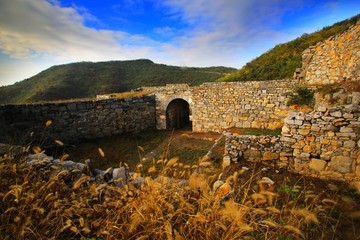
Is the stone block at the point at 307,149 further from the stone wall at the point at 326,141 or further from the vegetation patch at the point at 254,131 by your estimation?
the vegetation patch at the point at 254,131

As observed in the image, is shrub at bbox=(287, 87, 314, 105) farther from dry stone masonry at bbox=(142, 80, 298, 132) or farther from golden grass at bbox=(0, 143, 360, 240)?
golden grass at bbox=(0, 143, 360, 240)

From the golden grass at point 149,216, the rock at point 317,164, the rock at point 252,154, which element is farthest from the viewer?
the rock at point 252,154

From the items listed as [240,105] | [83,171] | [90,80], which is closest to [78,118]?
[83,171]

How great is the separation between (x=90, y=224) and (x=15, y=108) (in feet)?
27.8

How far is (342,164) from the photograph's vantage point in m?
4.64

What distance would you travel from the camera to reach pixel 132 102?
12.3 meters

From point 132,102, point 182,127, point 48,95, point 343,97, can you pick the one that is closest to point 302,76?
point 343,97

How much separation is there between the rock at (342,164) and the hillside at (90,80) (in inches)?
1430

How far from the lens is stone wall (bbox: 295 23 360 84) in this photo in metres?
7.02

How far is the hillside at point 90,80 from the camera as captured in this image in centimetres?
3603

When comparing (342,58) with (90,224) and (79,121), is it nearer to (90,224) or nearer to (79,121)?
(90,224)

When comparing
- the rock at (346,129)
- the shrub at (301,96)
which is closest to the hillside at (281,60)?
the shrub at (301,96)

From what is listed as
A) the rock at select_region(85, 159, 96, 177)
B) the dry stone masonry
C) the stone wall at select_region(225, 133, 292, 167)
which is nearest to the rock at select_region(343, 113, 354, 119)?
the stone wall at select_region(225, 133, 292, 167)

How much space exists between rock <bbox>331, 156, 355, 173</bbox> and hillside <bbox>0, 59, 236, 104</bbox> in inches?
1430
